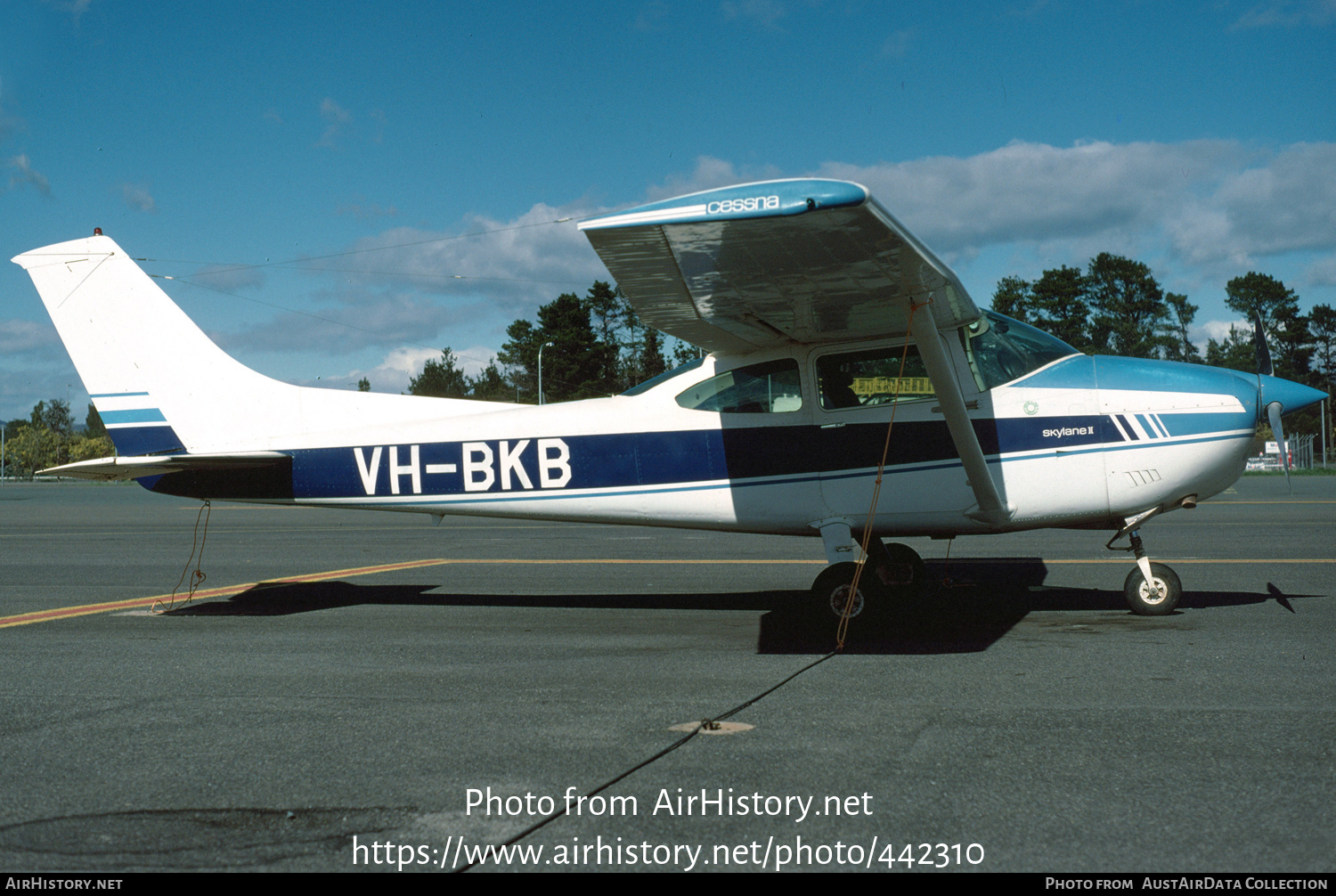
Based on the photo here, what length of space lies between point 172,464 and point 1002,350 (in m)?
6.82

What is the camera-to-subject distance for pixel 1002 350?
24.8 ft

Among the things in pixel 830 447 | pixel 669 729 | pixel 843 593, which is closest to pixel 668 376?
pixel 830 447

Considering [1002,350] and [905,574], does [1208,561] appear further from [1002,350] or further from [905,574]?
[1002,350]

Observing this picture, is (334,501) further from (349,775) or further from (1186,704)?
(1186,704)

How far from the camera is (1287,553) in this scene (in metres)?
12.0

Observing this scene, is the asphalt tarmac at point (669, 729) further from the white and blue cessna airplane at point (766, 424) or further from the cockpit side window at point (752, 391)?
the cockpit side window at point (752, 391)

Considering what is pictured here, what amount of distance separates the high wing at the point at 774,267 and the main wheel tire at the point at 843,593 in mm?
1794

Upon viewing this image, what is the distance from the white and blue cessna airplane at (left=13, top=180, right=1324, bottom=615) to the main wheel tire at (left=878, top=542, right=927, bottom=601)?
2 centimetres

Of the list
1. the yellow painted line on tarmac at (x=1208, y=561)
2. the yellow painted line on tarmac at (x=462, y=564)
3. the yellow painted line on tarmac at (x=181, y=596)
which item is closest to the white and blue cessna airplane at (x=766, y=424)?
the yellow painted line on tarmac at (x=181, y=596)

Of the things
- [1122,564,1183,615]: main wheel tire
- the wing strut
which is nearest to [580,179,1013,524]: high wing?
the wing strut

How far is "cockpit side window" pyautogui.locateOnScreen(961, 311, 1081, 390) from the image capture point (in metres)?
7.51

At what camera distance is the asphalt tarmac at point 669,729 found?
307cm

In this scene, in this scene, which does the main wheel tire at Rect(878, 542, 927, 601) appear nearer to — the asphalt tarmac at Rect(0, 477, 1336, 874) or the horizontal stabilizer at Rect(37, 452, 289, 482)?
the asphalt tarmac at Rect(0, 477, 1336, 874)

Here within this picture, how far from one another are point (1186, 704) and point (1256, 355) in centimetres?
450
